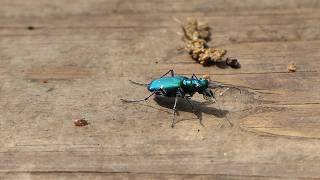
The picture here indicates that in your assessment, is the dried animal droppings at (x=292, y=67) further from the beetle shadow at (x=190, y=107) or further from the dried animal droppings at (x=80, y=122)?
the dried animal droppings at (x=80, y=122)

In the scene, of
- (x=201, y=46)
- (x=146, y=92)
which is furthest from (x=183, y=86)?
(x=201, y=46)

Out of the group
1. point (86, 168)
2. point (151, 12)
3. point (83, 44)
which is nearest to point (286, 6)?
point (151, 12)

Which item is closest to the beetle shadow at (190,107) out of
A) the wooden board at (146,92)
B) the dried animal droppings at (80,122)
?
the wooden board at (146,92)

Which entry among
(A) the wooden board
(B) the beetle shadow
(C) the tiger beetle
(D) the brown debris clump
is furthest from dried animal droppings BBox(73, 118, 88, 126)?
(D) the brown debris clump

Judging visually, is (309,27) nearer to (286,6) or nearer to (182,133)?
(286,6)

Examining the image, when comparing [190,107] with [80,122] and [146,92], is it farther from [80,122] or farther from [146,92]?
[80,122]

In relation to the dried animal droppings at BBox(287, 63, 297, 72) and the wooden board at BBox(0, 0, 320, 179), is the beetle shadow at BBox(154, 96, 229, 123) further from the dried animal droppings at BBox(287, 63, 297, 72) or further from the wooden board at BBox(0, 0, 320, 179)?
the dried animal droppings at BBox(287, 63, 297, 72)
